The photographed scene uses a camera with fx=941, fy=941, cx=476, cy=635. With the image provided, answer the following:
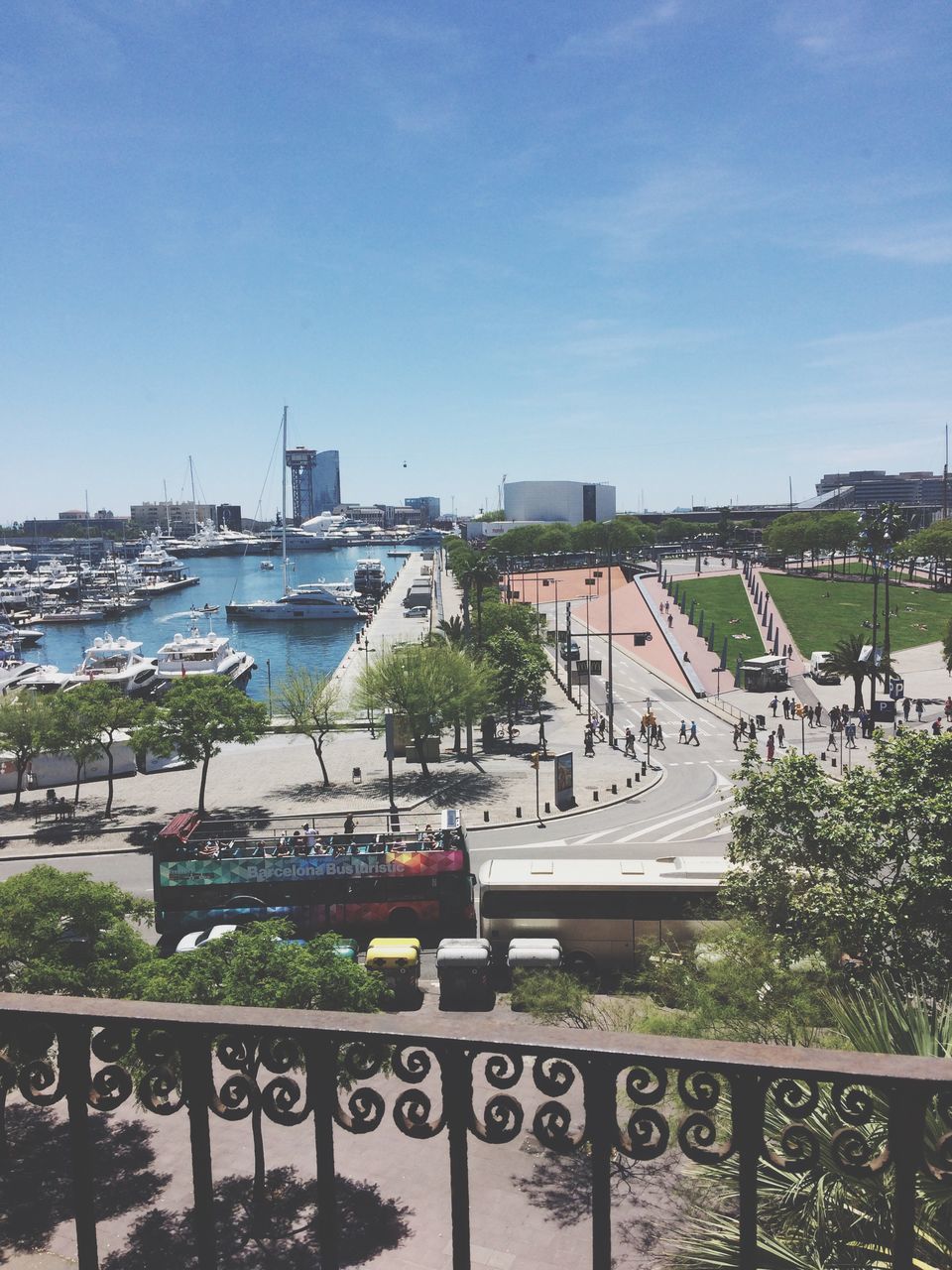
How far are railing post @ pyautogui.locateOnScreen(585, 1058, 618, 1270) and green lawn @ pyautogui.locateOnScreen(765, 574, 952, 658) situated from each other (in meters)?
69.3

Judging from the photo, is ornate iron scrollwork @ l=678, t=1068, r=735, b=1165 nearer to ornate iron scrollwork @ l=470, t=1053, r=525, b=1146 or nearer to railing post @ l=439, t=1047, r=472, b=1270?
ornate iron scrollwork @ l=470, t=1053, r=525, b=1146

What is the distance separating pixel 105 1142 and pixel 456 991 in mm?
7323

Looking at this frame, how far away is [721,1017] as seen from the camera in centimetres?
1372

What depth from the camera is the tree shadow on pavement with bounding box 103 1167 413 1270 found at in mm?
11344

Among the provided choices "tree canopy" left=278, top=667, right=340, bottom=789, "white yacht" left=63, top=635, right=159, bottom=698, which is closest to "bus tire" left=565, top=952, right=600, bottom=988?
"tree canopy" left=278, top=667, right=340, bottom=789

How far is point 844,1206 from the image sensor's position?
4273 millimetres

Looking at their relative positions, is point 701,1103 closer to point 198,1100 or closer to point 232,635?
point 198,1100

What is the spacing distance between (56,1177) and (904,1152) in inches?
538

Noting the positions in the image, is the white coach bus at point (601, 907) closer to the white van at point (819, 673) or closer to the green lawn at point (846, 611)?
the white van at point (819, 673)

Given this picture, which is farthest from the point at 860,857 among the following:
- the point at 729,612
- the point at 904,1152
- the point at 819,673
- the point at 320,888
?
the point at 729,612

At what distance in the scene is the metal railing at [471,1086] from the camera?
9.18 ft

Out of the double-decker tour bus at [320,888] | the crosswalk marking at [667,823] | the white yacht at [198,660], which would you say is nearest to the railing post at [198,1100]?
the double-decker tour bus at [320,888]

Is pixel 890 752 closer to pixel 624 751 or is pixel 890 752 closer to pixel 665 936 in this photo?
pixel 665 936

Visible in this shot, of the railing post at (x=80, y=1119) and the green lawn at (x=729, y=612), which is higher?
the railing post at (x=80, y=1119)
